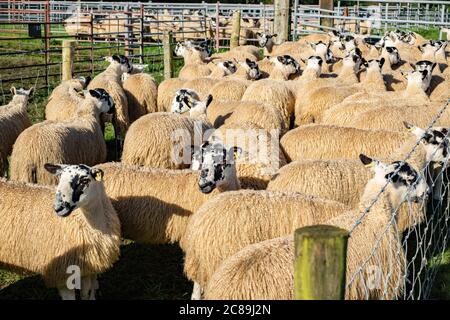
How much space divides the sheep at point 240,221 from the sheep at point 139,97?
16.1 feet

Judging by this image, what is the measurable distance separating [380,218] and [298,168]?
1363mm

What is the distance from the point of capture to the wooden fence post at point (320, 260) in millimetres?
1761

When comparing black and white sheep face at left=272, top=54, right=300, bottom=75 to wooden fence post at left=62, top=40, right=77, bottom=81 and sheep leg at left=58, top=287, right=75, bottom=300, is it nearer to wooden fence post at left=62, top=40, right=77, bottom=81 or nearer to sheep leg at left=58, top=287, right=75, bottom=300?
wooden fence post at left=62, top=40, right=77, bottom=81

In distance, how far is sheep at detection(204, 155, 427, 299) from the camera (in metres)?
3.07

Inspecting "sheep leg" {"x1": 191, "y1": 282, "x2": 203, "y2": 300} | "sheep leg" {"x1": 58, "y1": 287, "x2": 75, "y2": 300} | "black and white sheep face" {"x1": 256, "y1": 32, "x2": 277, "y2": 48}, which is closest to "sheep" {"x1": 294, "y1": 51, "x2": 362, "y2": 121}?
"black and white sheep face" {"x1": 256, "y1": 32, "x2": 277, "y2": 48}

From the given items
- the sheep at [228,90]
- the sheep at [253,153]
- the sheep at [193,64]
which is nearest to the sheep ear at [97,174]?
the sheep at [253,153]

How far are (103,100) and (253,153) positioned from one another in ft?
8.92

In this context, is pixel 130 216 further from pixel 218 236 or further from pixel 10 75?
pixel 10 75

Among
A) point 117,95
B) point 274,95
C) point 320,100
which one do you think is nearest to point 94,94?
point 117,95

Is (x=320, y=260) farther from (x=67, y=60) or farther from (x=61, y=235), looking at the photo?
(x=67, y=60)

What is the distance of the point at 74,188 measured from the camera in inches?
155

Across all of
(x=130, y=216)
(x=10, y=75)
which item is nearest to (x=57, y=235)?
(x=130, y=216)

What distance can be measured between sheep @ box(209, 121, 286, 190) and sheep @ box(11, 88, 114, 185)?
1.36m
